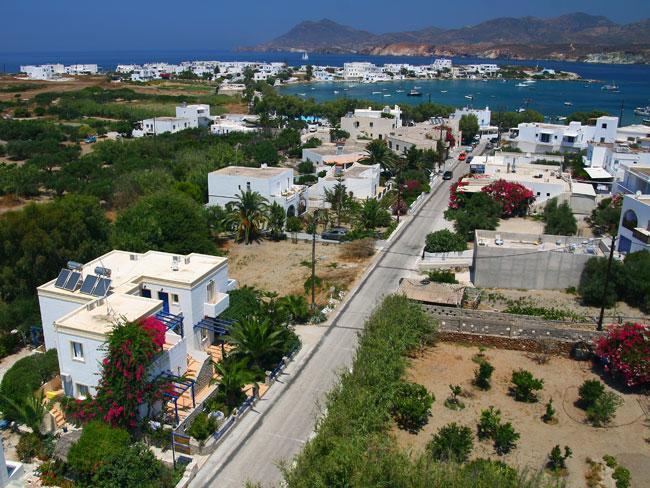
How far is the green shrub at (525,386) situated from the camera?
20.5 m

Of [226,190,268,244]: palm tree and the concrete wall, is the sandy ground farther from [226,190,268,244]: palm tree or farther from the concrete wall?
[226,190,268,244]: palm tree

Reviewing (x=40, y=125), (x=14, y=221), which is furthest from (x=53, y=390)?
(x=40, y=125)

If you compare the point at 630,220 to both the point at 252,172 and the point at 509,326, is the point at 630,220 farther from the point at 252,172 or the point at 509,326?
the point at 252,172

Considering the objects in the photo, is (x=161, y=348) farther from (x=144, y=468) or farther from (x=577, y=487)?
(x=577, y=487)

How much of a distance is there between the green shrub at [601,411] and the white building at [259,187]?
1018 inches

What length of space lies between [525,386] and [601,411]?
2.48m

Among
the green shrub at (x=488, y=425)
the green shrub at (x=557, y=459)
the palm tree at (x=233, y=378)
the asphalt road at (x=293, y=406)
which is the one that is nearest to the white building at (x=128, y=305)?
the palm tree at (x=233, y=378)

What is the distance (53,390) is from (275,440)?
8.43 metres

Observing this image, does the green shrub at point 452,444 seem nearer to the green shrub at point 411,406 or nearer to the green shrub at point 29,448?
the green shrub at point 411,406

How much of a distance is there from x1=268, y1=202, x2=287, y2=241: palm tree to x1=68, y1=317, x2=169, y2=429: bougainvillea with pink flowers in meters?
21.3

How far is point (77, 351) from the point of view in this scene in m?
19.0

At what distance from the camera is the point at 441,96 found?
165 m

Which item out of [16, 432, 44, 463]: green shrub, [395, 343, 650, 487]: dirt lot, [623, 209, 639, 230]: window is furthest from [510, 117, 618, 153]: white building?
[16, 432, 44, 463]: green shrub

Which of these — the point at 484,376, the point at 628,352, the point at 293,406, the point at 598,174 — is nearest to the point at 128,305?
the point at 293,406
